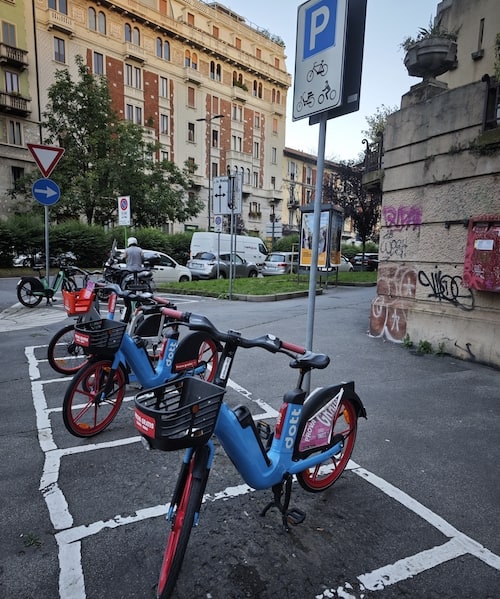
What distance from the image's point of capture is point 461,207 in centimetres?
616

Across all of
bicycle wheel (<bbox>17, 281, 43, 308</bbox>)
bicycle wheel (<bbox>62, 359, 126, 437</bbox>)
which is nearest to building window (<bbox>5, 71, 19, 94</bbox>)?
bicycle wheel (<bbox>17, 281, 43, 308</bbox>)

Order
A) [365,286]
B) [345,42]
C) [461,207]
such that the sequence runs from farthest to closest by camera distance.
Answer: [365,286], [461,207], [345,42]

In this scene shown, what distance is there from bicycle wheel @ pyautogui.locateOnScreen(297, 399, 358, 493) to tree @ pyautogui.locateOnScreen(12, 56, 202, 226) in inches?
1069

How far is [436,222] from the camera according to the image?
6.53 meters

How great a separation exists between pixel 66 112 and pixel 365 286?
2271 centimetres

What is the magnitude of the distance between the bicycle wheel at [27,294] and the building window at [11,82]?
28.3 m

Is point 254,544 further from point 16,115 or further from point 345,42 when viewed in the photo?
point 16,115

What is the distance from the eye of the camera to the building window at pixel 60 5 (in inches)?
1326

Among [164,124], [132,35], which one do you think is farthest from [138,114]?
[132,35]

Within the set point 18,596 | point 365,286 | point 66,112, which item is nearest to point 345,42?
point 18,596

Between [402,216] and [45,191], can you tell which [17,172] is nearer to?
[45,191]

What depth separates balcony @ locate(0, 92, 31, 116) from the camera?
3072 cm

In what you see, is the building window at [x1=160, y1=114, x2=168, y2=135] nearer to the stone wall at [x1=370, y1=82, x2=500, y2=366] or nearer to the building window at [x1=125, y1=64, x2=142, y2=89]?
the building window at [x1=125, y1=64, x2=142, y2=89]

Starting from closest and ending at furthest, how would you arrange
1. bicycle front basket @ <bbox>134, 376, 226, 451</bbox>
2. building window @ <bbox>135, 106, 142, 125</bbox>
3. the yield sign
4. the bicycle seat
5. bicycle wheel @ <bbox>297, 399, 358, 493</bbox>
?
bicycle front basket @ <bbox>134, 376, 226, 451</bbox>, the bicycle seat, bicycle wheel @ <bbox>297, 399, 358, 493</bbox>, the yield sign, building window @ <bbox>135, 106, 142, 125</bbox>
